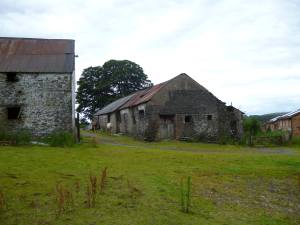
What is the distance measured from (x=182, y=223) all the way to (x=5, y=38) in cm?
2507

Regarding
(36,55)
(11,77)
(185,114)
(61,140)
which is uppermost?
(36,55)

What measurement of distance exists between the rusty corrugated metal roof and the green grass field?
9.35 m

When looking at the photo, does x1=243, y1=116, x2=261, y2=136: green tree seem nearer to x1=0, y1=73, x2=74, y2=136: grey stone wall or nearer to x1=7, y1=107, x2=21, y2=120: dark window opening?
x1=0, y1=73, x2=74, y2=136: grey stone wall

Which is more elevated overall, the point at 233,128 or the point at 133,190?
the point at 233,128

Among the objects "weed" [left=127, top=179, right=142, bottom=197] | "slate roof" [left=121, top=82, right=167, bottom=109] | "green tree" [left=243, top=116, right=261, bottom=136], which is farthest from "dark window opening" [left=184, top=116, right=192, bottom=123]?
"weed" [left=127, top=179, right=142, bottom=197]

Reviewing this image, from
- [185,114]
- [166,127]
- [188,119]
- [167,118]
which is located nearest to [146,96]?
[167,118]

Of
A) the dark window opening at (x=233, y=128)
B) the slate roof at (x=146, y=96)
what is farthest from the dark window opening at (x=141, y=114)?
the dark window opening at (x=233, y=128)

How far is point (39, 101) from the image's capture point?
25.5 metres

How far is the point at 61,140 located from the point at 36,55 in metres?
7.43

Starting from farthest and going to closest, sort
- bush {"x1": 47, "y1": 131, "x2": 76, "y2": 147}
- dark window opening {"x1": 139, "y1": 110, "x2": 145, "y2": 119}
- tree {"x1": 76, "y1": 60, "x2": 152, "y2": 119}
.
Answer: tree {"x1": 76, "y1": 60, "x2": 152, "y2": 119} < dark window opening {"x1": 139, "y1": 110, "x2": 145, "y2": 119} < bush {"x1": 47, "y1": 131, "x2": 76, "y2": 147}

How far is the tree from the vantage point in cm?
6253

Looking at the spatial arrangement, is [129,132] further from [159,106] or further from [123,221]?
[123,221]

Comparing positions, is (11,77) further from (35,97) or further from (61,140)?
(61,140)

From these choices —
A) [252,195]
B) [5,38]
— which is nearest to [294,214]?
[252,195]
